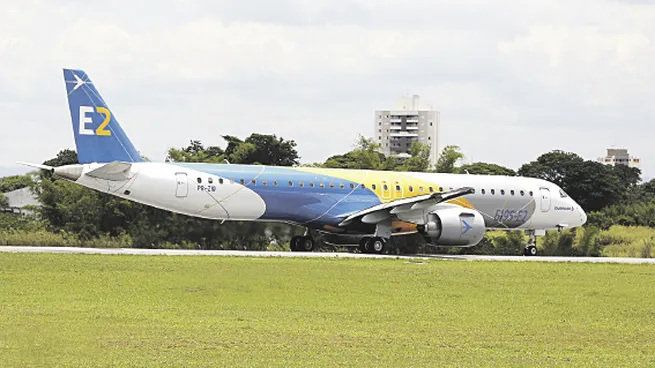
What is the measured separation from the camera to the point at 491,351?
12883mm

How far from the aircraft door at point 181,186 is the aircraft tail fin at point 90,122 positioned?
6.42 feet

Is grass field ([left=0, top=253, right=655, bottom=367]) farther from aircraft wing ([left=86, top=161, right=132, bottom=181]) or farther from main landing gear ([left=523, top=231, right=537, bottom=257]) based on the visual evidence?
main landing gear ([left=523, top=231, right=537, bottom=257])

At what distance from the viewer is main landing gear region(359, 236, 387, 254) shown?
114ft

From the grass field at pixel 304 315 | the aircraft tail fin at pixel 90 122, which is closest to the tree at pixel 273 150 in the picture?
the aircraft tail fin at pixel 90 122

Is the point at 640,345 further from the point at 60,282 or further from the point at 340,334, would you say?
the point at 60,282

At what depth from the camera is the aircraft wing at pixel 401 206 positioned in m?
33.0

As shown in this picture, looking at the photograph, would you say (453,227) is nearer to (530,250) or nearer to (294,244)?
(294,244)

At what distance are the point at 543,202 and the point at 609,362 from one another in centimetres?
2763

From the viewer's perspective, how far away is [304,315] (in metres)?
15.9

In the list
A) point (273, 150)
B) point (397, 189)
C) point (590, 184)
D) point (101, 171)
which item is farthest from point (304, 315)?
point (590, 184)

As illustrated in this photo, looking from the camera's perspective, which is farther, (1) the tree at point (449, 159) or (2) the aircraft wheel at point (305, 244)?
(1) the tree at point (449, 159)

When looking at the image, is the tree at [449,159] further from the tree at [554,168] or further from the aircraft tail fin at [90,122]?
the tree at [554,168]

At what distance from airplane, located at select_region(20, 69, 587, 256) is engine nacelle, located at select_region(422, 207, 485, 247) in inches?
1.3

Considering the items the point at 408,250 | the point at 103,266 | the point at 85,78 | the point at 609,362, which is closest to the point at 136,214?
the point at 85,78
